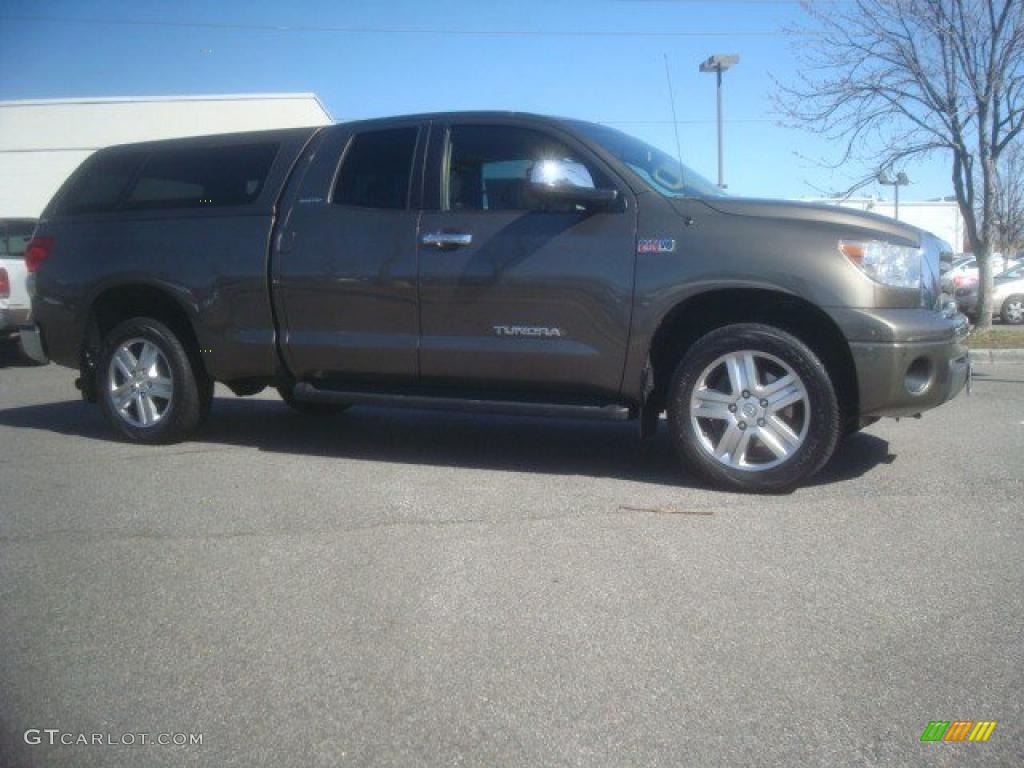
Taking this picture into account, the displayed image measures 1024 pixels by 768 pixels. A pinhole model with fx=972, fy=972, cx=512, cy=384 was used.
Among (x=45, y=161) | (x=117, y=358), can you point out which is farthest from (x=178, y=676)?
(x=45, y=161)

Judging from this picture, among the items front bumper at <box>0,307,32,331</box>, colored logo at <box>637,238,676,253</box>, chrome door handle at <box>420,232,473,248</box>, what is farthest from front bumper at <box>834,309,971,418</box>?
front bumper at <box>0,307,32,331</box>

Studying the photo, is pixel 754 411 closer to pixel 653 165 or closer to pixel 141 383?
pixel 653 165

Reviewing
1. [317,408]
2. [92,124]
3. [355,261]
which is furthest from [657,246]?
[92,124]

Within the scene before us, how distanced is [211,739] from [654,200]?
3331 mm

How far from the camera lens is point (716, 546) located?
13.1 feet

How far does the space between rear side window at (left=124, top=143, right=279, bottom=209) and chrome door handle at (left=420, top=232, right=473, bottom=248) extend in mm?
1251

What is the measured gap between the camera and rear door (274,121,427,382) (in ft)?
17.6

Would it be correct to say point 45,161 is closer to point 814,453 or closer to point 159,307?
point 159,307

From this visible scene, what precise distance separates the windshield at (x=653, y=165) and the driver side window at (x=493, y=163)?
0.24 m

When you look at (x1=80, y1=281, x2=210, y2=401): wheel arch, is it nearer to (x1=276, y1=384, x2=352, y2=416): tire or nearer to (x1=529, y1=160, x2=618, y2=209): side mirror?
(x1=276, y1=384, x2=352, y2=416): tire

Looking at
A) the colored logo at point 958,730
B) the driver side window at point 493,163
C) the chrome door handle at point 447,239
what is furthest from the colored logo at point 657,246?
the colored logo at point 958,730

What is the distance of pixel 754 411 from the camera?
473cm

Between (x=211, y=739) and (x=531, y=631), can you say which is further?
(x=531, y=631)

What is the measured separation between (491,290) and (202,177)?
2212 mm
